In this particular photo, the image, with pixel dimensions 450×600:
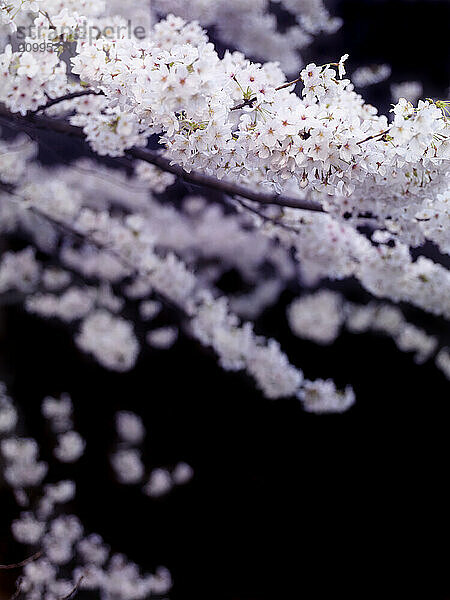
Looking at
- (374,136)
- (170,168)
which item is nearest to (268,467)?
(170,168)

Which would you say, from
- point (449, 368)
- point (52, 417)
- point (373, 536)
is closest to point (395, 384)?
point (449, 368)

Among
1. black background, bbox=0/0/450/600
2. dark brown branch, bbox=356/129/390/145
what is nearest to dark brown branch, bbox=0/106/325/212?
dark brown branch, bbox=356/129/390/145

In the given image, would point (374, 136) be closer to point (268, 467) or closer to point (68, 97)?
point (68, 97)

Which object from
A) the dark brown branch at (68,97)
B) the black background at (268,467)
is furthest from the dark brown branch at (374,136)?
the black background at (268,467)

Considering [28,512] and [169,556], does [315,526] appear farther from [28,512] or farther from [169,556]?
[28,512]

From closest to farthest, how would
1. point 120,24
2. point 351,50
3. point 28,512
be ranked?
1. point 120,24
2. point 351,50
3. point 28,512

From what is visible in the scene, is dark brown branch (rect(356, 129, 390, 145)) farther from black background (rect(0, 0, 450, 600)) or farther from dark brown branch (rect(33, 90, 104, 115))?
black background (rect(0, 0, 450, 600))
